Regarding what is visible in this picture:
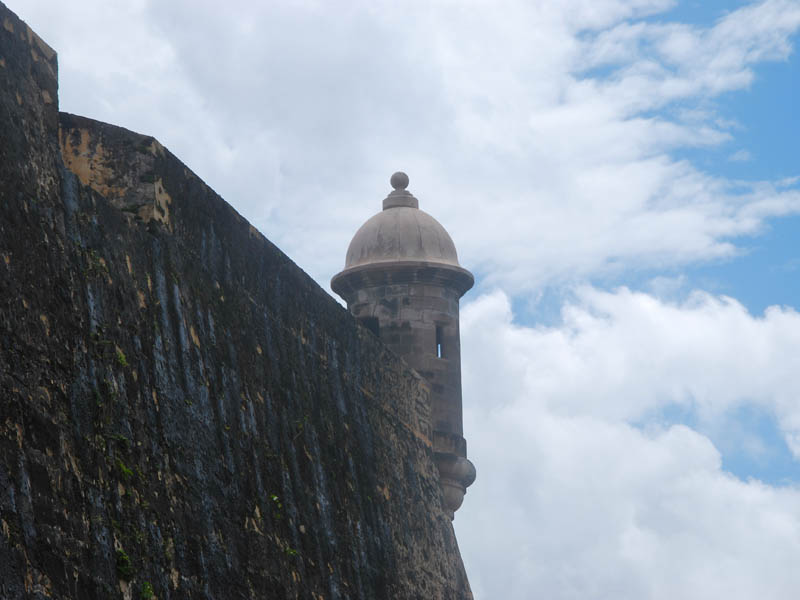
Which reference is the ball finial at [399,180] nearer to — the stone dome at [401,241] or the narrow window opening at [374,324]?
the stone dome at [401,241]

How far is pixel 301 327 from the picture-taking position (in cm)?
1327

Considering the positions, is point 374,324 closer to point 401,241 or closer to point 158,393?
point 401,241

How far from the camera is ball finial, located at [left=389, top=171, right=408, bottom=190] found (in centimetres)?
2012

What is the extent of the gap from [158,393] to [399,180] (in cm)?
1090

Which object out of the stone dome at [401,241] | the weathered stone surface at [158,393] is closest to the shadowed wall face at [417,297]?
the stone dome at [401,241]

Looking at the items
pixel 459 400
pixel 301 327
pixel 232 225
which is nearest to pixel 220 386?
pixel 232 225

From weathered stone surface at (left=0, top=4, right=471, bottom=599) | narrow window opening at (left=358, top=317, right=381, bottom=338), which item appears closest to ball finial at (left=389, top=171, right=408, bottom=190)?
narrow window opening at (left=358, top=317, right=381, bottom=338)

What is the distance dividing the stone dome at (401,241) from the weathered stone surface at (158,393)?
14.7 feet

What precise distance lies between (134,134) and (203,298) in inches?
52.4

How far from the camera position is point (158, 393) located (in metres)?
9.57

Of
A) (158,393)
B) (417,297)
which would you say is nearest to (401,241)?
(417,297)

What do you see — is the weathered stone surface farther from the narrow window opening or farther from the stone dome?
the stone dome

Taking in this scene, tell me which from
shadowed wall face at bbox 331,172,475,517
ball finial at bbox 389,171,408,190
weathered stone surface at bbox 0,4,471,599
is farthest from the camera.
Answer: ball finial at bbox 389,171,408,190

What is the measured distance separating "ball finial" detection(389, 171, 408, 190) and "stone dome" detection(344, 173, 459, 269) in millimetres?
487
